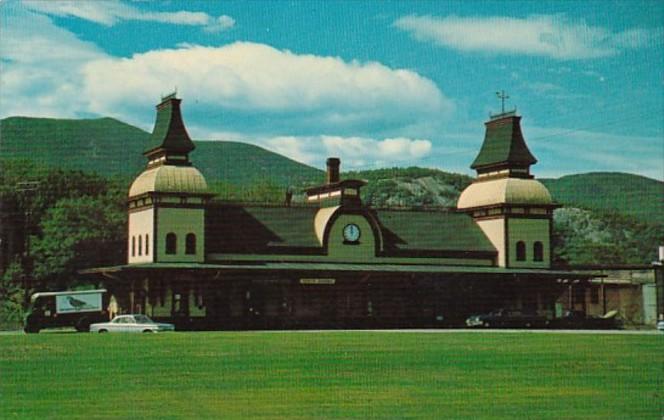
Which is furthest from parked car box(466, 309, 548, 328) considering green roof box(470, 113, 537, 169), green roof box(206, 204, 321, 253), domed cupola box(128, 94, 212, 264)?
domed cupola box(128, 94, 212, 264)

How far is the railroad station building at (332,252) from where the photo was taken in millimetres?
40812

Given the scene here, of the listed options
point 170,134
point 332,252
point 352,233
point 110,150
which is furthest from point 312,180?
point 110,150

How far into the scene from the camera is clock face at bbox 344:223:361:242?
148ft

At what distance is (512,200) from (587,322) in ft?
22.5

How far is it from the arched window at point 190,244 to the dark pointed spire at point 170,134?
3041 mm

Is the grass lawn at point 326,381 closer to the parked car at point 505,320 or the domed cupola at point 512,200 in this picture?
the parked car at point 505,320

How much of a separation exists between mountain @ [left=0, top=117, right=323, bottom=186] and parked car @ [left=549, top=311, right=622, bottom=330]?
12.8 meters

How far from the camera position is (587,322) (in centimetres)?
4366

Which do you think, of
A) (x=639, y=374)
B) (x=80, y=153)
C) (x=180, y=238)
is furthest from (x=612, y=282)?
(x=639, y=374)

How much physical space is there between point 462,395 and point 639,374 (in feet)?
13.7

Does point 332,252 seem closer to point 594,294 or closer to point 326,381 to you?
point 594,294

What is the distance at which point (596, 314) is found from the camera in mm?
49438

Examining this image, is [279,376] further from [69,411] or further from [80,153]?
[80,153]

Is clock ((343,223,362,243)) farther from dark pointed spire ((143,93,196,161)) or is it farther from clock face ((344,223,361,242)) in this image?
dark pointed spire ((143,93,196,161))
